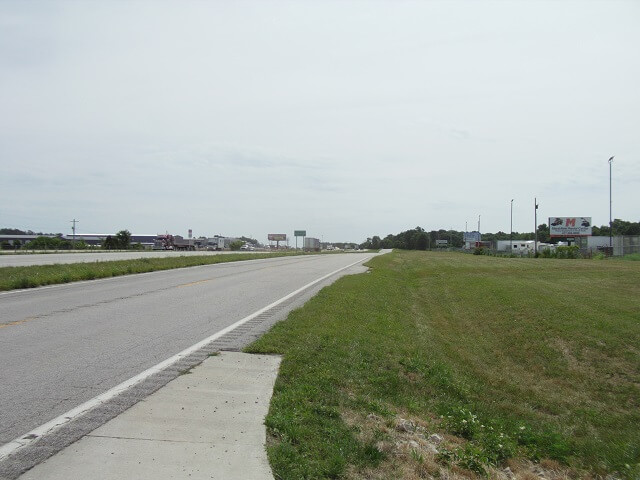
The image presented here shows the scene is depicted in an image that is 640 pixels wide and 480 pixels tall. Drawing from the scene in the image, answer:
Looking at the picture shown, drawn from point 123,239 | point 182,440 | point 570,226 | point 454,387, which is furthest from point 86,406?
point 570,226

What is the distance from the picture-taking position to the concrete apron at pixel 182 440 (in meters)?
3.91

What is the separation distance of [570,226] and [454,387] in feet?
284

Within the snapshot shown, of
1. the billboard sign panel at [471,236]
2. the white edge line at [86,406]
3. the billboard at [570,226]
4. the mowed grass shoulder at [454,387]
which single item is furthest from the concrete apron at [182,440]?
the billboard sign panel at [471,236]

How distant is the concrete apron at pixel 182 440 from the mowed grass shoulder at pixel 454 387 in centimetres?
23

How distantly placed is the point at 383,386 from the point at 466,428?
4.87 feet

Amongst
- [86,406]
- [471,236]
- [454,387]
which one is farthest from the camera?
[471,236]

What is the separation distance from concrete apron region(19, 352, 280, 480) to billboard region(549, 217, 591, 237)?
88555 millimetres

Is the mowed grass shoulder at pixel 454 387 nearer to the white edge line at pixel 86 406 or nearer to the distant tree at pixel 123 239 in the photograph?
the white edge line at pixel 86 406

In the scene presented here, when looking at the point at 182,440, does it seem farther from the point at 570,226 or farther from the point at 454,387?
the point at 570,226

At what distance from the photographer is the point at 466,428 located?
591cm

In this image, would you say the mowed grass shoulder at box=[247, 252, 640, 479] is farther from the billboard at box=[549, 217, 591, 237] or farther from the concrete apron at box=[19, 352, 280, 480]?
the billboard at box=[549, 217, 591, 237]

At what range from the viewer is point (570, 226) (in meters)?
84.3

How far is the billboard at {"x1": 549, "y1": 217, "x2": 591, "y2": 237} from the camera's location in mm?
83500

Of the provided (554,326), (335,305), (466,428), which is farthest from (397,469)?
(554,326)
